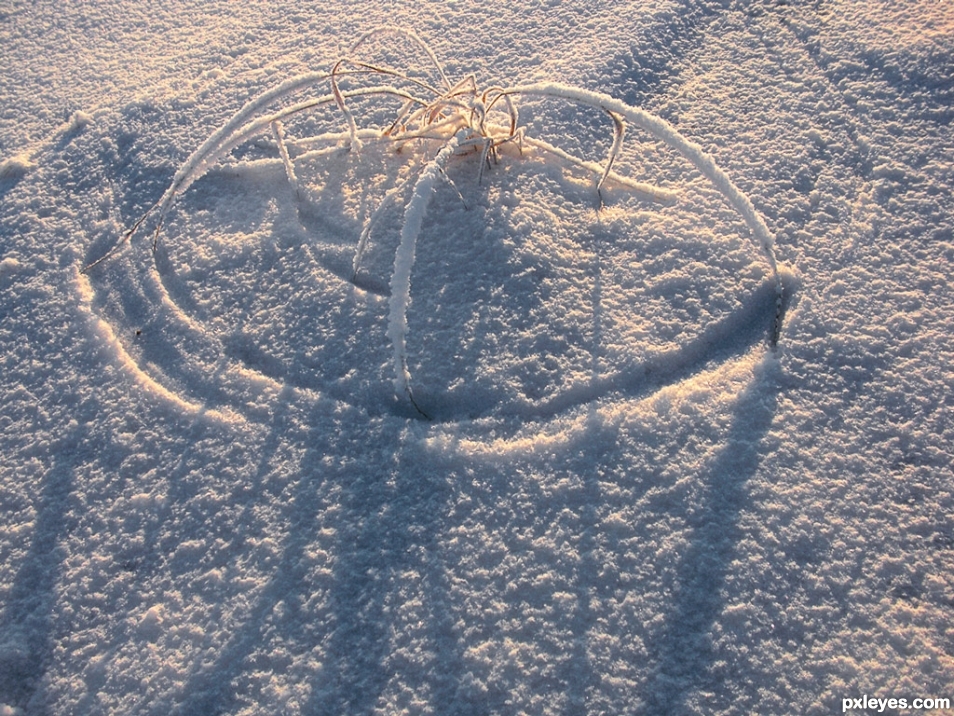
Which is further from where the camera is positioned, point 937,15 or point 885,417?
point 937,15

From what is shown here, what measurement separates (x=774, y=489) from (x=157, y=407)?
34.5 inches

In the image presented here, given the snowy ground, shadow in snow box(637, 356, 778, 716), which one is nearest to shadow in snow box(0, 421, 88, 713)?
the snowy ground

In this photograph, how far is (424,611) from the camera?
0.86 m

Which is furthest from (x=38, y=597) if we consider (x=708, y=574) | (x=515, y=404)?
(x=708, y=574)

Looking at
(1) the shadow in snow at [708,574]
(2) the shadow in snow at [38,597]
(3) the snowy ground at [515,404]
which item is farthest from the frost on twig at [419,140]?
(2) the shadow in snow at [38,597]

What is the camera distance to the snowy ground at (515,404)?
84cm

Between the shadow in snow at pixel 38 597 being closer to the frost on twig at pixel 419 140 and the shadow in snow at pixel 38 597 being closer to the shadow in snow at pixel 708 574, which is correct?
the frost on twig at pixel 419 140

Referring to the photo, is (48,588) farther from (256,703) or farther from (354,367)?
(354,367)

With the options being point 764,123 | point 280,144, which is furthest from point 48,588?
point 764,123

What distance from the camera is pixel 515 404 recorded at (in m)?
1.00

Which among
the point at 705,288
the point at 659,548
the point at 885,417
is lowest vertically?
the point at 659,548

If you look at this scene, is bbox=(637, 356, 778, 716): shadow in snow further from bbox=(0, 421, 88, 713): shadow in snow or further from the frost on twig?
bbox=(0, 421, 88, 713): shadow in snow

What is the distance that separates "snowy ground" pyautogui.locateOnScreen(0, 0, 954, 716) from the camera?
84 cm

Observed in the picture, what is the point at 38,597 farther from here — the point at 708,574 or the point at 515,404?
the point at 708,574
